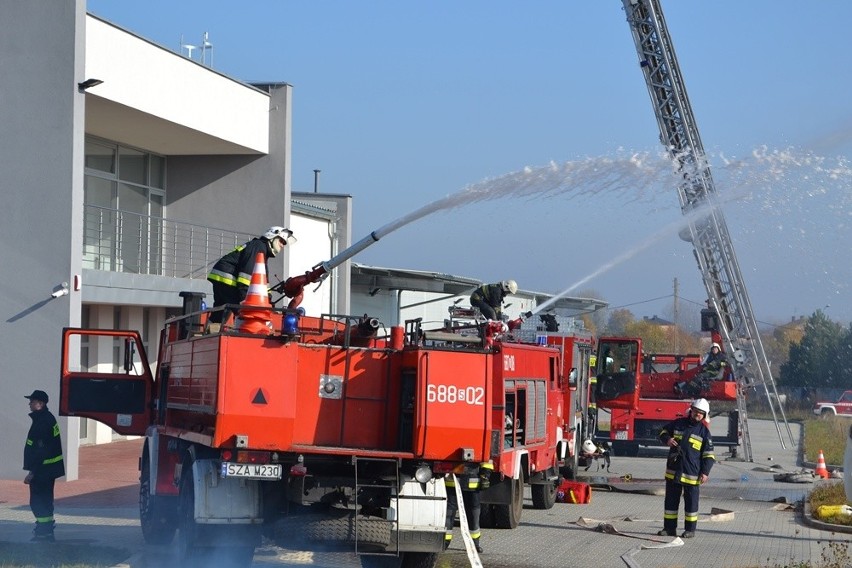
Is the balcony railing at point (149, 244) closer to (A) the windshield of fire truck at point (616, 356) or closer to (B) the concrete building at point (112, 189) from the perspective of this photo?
(B) the concrete building at point (112, 189)

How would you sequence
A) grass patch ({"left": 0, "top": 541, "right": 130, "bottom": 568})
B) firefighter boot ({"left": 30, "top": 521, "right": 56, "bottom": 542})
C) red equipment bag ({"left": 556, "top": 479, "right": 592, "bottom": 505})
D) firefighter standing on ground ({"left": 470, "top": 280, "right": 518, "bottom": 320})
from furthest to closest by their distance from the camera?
red equipment bag ({"left": 556, "top": 479, "right": 592, "bottom": 505}) → firefighter standing on ground ({"left": 470, "top": 280, "right": 518, "bottom": 320}) → firefighter boot ({"left": 30, "top": 521, "right": 56, "bottom": 542}) → grass patch ({"left": 0, "top": 541, "right": 130, "bottom": 568})

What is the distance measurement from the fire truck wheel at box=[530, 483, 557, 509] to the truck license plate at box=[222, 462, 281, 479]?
293 inches

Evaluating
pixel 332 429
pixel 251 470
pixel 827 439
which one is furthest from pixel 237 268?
pixel 827 439

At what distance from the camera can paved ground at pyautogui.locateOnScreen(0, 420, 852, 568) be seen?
11617 millimetres

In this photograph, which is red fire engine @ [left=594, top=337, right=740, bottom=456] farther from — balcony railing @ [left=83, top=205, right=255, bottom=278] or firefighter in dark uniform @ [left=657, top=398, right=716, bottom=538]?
firefighter in dark uniform @ [left=657, top=398, right=716, bottom=538]

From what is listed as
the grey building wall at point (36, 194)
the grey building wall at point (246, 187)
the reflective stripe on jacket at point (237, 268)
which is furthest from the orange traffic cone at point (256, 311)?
the grey building wall at point (246, 187)

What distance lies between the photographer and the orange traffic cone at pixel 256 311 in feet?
30.1

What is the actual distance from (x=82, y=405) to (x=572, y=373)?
7.30 metres

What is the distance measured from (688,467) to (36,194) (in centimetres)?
1085

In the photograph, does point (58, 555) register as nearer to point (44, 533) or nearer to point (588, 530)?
point (44, 533)

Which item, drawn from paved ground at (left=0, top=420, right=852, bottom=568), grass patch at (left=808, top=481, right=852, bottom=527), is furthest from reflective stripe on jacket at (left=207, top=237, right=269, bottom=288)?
grass patch at (left=808, top=481, right=852, bottom=527)

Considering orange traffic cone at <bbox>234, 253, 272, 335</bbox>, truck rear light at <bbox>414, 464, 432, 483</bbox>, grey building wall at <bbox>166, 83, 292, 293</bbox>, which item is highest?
grey building wall at <bbox>166, 83, 292, 293</bbox>

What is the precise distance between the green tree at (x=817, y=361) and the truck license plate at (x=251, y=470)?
206 ft

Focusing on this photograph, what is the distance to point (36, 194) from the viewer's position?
17.8m
